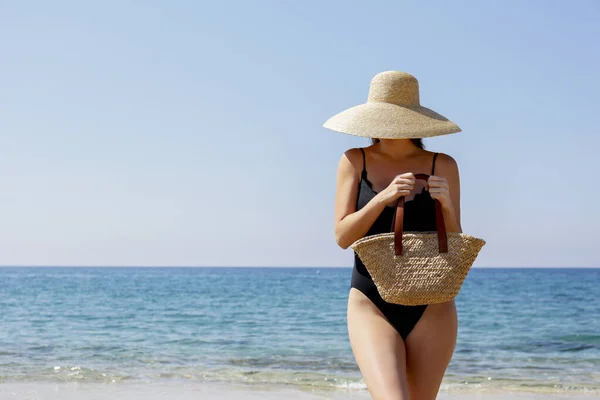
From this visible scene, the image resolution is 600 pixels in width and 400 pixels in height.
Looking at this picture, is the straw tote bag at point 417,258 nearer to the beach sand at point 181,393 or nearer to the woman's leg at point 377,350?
the woman's leg at point 377,350

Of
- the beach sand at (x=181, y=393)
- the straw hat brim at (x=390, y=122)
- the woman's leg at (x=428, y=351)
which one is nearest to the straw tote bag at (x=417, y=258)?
the woman's leg at (x=428, y=351)

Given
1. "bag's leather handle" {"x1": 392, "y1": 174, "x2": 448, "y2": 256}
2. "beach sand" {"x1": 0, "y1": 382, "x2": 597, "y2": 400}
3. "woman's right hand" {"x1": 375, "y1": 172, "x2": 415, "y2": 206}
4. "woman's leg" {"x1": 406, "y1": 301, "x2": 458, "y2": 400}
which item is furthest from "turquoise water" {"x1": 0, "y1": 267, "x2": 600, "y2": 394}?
"woman's right hand" {"x1": 375, "y1": 172, "x2": 415, "y2": 206}

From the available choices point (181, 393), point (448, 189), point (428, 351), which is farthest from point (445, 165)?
point (181, 393)

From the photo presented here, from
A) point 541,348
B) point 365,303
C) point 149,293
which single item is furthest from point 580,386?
point 149,293

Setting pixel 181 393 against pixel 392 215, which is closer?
pixel 392 215

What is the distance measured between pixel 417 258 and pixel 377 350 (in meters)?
0.39

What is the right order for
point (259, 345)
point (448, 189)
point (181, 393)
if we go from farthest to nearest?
point (259, 345), point (181, 393), point (448, 189)

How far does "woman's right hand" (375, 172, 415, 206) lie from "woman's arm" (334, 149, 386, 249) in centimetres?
6

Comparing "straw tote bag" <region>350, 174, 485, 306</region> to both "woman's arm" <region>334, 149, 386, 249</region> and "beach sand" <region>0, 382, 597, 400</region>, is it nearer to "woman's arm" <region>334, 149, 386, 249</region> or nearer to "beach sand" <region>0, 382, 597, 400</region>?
"woman's arm" <region>334, 149, 386, 249</region>

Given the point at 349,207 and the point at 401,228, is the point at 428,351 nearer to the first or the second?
the point at 401,228

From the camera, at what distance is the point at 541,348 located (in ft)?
48.6

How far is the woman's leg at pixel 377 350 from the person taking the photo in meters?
2.85

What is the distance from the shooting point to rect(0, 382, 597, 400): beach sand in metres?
8.49

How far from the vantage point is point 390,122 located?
313 cm
